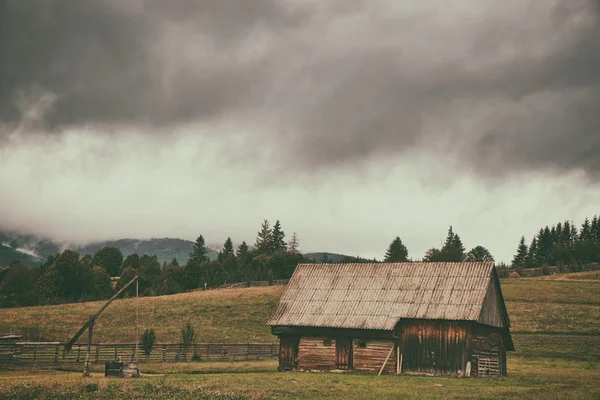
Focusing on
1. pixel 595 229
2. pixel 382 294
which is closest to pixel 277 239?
pixel 595 229

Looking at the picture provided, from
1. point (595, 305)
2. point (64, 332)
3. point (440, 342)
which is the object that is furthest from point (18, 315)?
point (595, 305)

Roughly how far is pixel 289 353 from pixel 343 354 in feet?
12.3

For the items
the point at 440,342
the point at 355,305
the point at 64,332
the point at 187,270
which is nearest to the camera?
the point at 440,342

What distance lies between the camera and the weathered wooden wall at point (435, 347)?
35.0 meters

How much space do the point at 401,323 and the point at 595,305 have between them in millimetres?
37021

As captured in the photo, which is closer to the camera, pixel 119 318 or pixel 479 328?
pixel 479 328

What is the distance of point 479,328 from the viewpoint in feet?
121

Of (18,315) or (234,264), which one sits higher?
(234,264)

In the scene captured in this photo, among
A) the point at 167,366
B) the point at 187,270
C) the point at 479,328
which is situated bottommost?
the point at 167,366

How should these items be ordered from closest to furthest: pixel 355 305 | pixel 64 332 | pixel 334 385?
pixel 334 385 < pixel 355 305 < pixel 64 332

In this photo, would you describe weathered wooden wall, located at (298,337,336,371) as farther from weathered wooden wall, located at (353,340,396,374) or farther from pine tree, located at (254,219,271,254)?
pine tree, located at (254,219,271,254)

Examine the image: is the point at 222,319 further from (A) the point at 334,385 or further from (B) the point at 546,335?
(A) the point at 334,385

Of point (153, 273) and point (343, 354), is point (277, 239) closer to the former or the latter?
point (153, 273)

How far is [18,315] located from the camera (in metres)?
71.6
